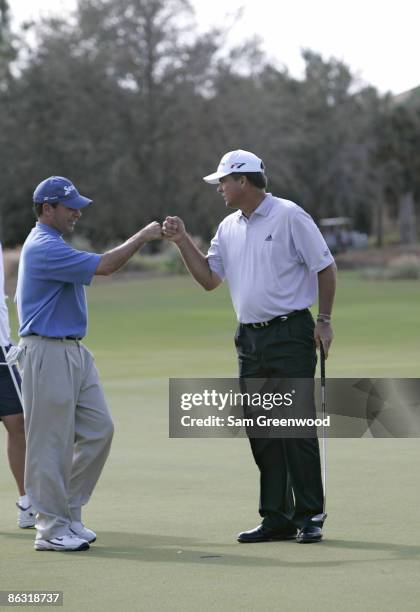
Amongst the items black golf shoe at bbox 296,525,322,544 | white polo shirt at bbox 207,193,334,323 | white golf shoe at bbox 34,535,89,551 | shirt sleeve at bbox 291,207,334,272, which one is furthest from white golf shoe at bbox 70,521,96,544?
shirt sleeve at bbox 291,207,334,272

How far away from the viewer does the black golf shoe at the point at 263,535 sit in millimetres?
7359

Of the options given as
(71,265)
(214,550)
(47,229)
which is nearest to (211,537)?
(214,550)

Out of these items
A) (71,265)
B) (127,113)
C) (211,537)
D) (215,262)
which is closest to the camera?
(71,265)

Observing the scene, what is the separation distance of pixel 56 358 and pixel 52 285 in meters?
0.38

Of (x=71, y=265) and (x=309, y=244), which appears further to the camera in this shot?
(x=309, y=244)

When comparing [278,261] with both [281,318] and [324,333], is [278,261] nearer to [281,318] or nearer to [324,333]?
[281,318]

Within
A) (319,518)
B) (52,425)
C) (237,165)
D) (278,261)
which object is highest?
(237,165)

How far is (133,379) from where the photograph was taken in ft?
59.1

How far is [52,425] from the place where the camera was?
733cm

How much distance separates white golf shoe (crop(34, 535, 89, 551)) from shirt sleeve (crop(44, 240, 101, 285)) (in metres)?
1.31

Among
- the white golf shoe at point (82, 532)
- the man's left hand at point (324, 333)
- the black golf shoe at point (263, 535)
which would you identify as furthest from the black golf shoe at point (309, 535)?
the white golf shoe at point (82, 532)

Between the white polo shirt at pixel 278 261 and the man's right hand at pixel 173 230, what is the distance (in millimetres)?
361

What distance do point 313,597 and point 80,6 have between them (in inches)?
2759

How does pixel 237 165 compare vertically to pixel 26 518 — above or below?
above
